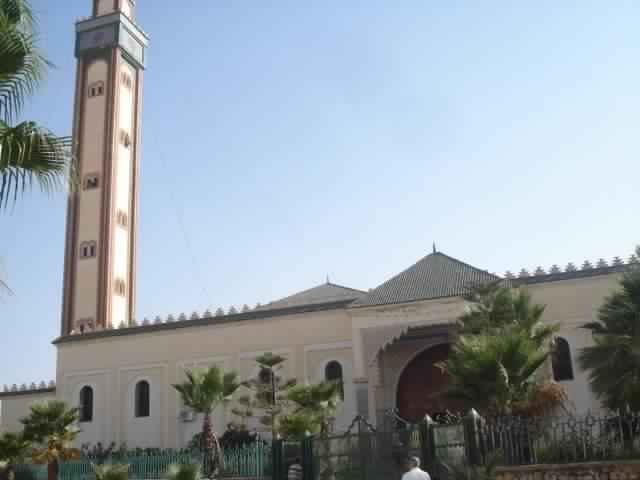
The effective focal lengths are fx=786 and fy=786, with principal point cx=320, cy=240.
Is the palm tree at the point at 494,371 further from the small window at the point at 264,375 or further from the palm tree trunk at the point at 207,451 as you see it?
the small window at the point at 264,375

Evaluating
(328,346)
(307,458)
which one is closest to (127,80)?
(328,346)

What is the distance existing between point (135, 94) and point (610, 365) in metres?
32.1

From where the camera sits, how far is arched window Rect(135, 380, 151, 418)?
26.8 metres

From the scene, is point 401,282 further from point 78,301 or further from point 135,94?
point 135,94

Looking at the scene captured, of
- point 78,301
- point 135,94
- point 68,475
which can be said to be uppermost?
point 135,94

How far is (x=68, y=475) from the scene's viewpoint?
784 inches

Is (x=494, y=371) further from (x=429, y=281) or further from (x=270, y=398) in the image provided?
(x=429, y=281)

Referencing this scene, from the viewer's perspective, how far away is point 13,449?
1981 centimetres

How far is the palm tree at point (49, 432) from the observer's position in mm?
19453

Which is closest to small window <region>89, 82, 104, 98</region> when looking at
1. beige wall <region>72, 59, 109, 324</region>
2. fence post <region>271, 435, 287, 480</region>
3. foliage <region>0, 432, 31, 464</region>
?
beige wall <region>72, 59, 109, 324</region>

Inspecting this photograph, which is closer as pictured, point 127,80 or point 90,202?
point 90,202

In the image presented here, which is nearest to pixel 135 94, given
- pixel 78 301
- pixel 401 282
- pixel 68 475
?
pixel 78 301

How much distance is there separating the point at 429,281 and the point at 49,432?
37.5ft

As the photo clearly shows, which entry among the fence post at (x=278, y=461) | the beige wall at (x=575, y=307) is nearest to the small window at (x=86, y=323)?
the beige wall at (x=575, y=307)
